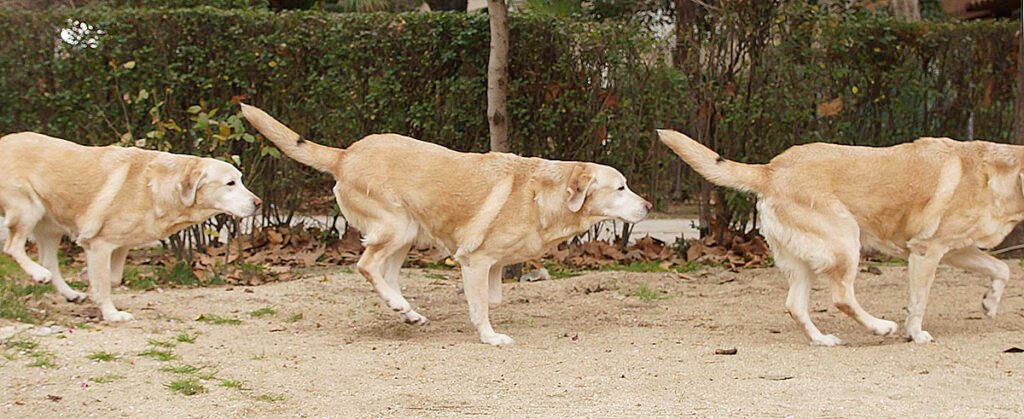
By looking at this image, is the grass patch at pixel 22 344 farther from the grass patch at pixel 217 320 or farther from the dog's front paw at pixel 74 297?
the dog's front paw at pixel 74 297

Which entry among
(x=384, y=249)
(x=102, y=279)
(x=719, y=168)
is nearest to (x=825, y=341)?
(x=719, y=168)

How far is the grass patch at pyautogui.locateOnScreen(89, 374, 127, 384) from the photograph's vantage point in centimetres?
533

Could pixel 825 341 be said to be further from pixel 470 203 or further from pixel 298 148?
pixel 298 148

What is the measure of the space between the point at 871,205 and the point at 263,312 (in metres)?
3.85

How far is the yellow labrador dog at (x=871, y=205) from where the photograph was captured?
6480 mm

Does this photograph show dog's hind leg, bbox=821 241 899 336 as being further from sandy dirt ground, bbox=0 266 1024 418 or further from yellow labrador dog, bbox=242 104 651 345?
yellow labrador dog, bbox=242 104 651 345

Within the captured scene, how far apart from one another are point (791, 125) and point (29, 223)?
21.5 ft

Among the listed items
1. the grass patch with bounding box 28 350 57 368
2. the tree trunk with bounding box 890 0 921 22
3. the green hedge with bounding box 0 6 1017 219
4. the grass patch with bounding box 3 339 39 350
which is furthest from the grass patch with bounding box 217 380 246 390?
the tree trunk with bounding box 890 0 921 22

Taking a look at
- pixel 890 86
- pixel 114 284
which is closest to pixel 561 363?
pixel 114 284

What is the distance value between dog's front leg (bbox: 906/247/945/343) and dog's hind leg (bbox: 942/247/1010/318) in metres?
0.44

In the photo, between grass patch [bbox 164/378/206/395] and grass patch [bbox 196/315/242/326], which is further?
grass patch [bbox 196/315/242/326]

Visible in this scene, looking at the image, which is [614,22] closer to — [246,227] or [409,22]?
[409,22]

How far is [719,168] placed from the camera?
6676 mm

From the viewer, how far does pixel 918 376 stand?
5566 millimetres
